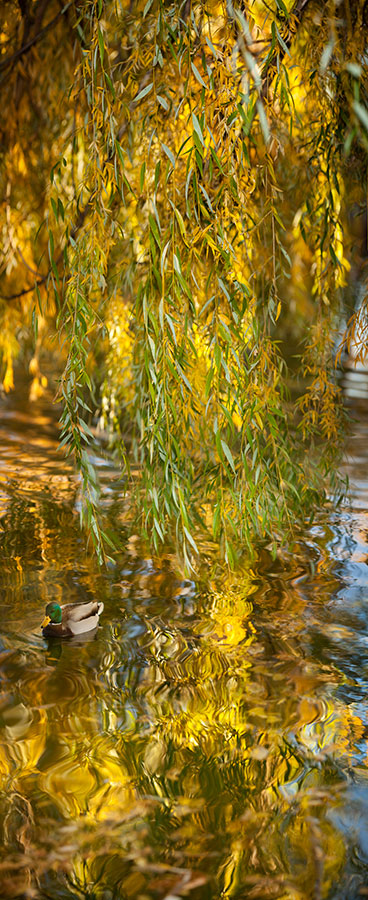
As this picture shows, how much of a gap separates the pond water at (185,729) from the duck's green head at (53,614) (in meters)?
0.07

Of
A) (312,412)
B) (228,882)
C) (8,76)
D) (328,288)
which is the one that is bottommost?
(228,882)

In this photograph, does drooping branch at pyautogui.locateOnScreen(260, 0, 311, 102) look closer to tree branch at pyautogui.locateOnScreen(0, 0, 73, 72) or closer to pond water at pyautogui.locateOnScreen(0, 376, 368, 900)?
tree branch at pyautogui.locateOnScreen(0, 0, 73, 72)

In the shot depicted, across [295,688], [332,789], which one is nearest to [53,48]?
[295,688]

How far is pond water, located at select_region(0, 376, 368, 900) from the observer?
1977 mm

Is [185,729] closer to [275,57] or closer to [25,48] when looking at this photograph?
[275,57]

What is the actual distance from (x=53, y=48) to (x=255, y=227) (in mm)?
1865

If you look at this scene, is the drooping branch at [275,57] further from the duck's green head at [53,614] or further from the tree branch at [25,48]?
the duck's green head at [53,614]

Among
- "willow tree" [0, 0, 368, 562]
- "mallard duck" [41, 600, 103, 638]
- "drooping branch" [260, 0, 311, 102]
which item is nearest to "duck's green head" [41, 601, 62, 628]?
"mallard duck" [41, 600, 103, 638]

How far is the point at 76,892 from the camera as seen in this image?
1.90 metres

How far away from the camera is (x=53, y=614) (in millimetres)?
2975

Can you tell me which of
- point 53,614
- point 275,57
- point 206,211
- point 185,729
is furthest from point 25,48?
point 185,729

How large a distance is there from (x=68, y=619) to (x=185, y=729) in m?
0.63

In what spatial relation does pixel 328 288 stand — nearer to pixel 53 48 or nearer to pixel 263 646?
pixel 263 646

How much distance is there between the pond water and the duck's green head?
0.22 ft
